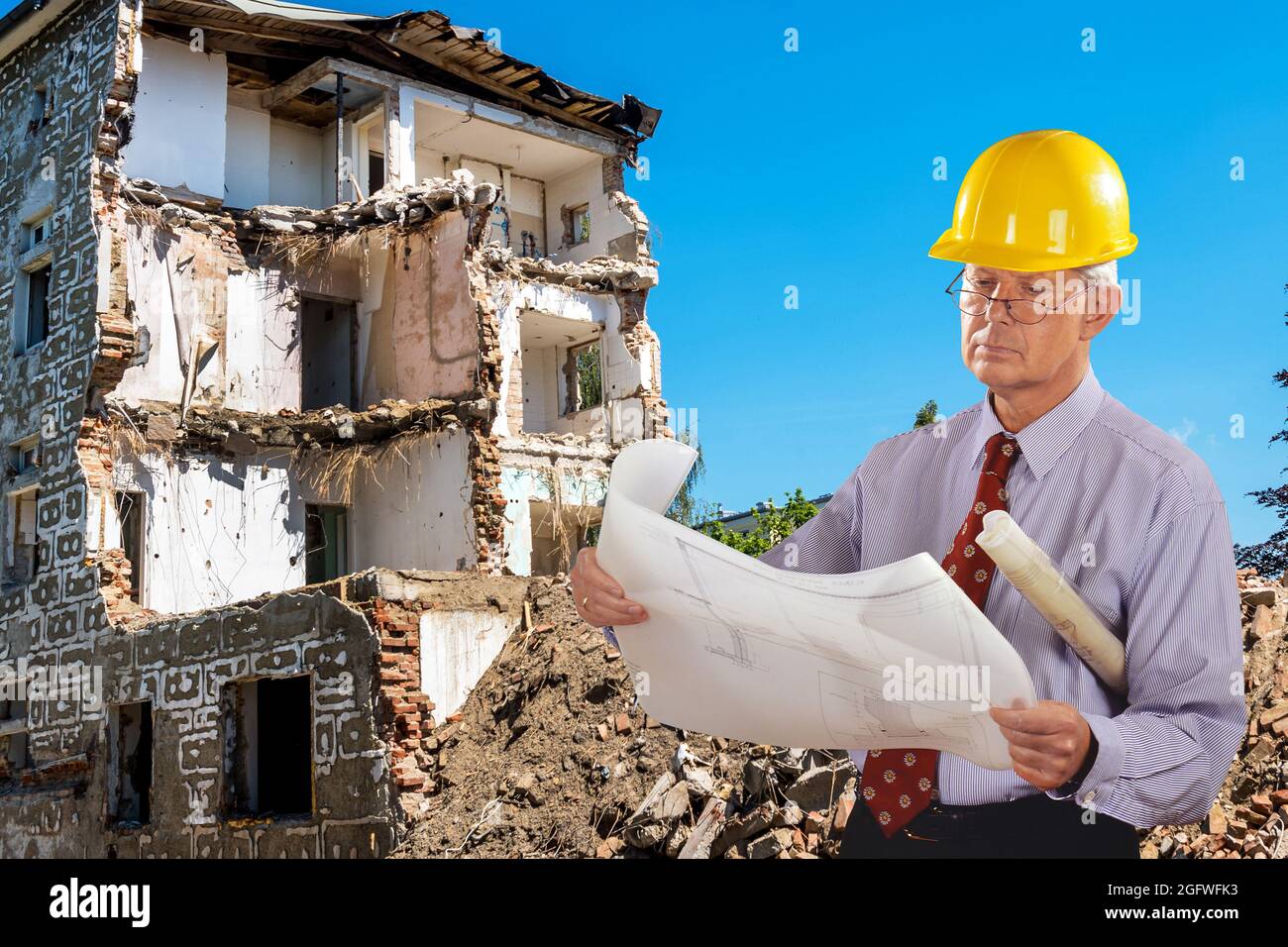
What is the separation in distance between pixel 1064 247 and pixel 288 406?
61.7 feet

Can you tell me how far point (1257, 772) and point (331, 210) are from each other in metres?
16.3

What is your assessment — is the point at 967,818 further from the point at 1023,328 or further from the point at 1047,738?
the point at 1023,328

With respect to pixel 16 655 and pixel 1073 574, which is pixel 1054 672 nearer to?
pixel 1073 574

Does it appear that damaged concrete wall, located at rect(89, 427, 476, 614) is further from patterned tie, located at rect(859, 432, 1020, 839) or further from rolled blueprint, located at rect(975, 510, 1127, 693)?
rolled blueprint, located at rect(975, 510, 1127, 693)

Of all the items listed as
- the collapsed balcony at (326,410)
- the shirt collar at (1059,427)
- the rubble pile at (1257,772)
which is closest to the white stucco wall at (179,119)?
the collapsed balcony at (326,410)

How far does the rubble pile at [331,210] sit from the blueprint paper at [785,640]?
54.4 ft

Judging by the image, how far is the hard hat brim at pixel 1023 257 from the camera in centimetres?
422

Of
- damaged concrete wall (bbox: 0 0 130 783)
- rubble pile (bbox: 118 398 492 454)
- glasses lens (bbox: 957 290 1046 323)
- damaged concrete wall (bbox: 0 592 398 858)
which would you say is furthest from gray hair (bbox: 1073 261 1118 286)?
damaged concrete wall (bbox: 0 0 130 783)

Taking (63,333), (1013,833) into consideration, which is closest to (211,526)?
(63,333)

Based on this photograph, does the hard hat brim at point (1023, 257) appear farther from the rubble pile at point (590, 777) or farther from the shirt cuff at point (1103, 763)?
the rubble pile at point (590, 777)

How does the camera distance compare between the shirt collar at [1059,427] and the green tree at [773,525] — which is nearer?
the shirt collar at [1059,427]

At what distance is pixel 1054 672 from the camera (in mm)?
4098

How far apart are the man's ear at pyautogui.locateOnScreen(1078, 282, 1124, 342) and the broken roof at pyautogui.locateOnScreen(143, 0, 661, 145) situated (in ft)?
65.6
